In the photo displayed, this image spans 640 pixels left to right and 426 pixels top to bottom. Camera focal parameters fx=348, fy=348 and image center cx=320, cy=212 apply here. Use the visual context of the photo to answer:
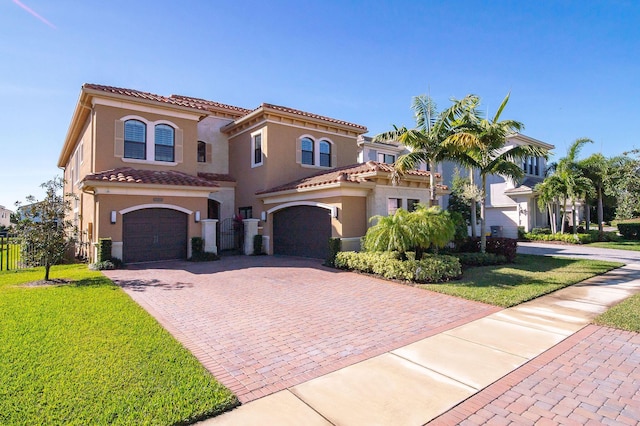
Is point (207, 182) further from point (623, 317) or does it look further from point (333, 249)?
point (623, 317)

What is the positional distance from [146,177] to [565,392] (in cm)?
1568

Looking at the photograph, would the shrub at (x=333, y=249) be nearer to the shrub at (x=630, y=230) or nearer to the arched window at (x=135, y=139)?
the arched window at (x=135, y=139)

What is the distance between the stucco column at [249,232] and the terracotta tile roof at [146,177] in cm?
295

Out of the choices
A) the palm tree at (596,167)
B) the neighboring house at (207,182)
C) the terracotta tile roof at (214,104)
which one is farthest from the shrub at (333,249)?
the palm tree at (596,167)

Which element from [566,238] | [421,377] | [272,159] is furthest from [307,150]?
[566,238]

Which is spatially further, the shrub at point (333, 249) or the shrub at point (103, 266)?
the shrub at point (333, 249)

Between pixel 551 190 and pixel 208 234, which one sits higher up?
pixel 551 190

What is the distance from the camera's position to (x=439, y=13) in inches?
487

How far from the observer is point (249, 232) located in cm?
1862

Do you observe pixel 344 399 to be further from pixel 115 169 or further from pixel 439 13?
pixel 115 169

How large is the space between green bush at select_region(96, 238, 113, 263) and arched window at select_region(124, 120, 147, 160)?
4674 mm

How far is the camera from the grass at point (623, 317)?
22.7 ft

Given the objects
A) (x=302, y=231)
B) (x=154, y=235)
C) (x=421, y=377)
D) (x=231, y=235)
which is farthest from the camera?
(x=231, y=235)

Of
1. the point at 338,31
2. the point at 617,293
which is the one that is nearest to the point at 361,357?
the point at 617,293
